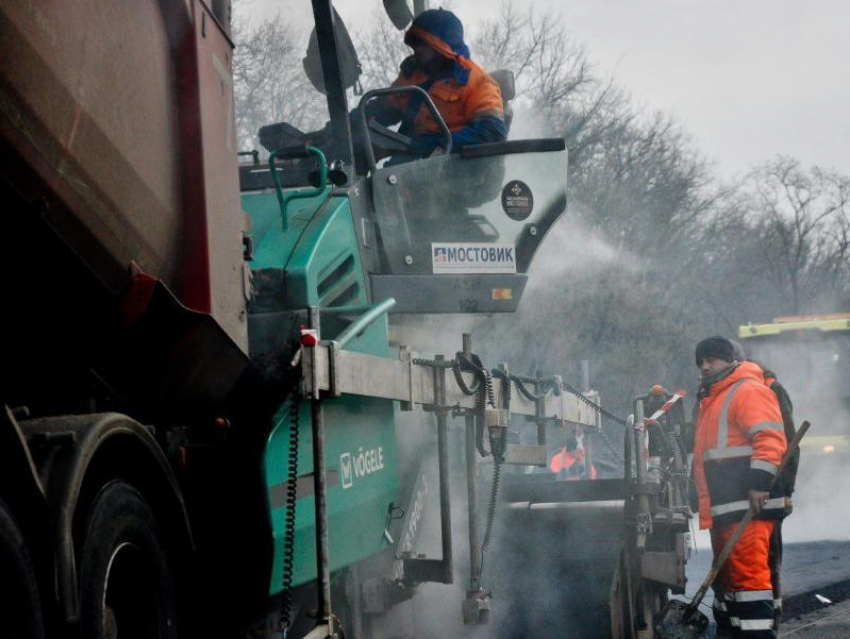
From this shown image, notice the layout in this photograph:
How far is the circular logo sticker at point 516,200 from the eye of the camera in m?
6.24

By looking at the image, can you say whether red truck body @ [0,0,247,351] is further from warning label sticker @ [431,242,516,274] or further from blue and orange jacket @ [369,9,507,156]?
blue and orange jacket @ [369,9,507,156]

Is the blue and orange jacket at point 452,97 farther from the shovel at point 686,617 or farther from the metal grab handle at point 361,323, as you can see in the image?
the shovel at point 686,617

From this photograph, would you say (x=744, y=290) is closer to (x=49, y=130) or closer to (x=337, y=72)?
(x=337, y=72)

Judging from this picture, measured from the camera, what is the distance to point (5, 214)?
106 inches

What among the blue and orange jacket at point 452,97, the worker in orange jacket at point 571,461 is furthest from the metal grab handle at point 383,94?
the worker in orange jacket at point 571,461

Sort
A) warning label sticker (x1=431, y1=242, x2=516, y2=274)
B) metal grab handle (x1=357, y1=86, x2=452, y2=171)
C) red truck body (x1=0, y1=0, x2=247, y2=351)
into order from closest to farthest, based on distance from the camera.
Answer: red truck body (x1=0, y1=0, x2=247, y2=351) → metal grab handle (x1=357, y1=86, x2=452, y2=171) → warning label sticker (x1=431, y1=242, x2=516, y2=274)

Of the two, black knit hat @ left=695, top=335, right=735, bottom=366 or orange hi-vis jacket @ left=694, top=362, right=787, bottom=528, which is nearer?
orange hi-vis jacket @ left=694, top=362, right=787, bottom=528

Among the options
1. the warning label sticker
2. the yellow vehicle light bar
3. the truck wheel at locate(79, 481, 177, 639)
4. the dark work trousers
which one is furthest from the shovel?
the yellow vehicle light bar

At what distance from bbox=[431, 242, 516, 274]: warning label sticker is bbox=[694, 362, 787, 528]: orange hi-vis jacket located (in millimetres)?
1503

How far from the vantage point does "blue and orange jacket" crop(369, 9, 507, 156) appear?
20.6ft

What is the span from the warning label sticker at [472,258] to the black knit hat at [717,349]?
1.46 m

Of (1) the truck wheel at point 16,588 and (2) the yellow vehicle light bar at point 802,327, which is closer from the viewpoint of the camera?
(1) the truck wheel at point 16,588

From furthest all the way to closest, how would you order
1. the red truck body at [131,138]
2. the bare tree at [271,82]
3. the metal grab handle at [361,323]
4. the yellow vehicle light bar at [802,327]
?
the yellow vehicle light bar at [802,327]
the bare tree at [271,82]
the metal grab handle at [361,323]
the red truck body at [131,138]

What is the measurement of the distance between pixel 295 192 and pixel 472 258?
1.21 metres
